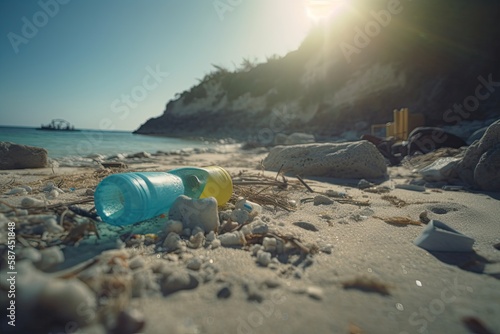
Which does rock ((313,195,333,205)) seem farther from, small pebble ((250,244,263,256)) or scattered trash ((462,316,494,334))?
scattered trash ((462,316,494,334))

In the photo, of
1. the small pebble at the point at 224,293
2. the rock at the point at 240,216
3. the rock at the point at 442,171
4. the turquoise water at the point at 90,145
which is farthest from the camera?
the turquoise water at the point at 90,145

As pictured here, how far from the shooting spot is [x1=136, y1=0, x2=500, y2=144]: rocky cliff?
36.1 feet

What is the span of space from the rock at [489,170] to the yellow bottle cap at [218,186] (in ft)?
8.21

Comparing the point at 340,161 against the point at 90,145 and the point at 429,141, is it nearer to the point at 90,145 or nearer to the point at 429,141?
the point at 429,141

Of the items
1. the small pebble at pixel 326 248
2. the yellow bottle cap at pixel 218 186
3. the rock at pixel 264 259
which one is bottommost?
the small pebble at pixel 326 248

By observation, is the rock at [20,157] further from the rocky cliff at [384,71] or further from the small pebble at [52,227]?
the rocky cliff at [384,71]

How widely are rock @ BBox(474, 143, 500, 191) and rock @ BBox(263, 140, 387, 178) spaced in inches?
44.1

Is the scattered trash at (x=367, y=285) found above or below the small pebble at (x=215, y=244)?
below

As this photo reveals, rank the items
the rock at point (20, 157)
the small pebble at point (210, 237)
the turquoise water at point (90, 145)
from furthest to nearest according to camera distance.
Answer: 1. the turquoise water at point (90, 145)
2. the rock at point (20, 157)
3. the small pebble at point (210, 237)

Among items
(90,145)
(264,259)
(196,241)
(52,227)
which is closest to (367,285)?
(264,259)

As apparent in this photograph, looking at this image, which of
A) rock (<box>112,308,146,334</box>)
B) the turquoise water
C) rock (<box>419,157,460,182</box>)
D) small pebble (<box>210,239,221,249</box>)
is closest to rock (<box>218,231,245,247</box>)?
small pebble (<box>210,239,221,249</box>)

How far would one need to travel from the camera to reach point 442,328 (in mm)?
749

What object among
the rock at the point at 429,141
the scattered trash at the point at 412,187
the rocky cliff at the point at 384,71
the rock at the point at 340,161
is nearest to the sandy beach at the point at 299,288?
the scattered trash at the point at 412,187

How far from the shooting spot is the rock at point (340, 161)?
11.5ft
